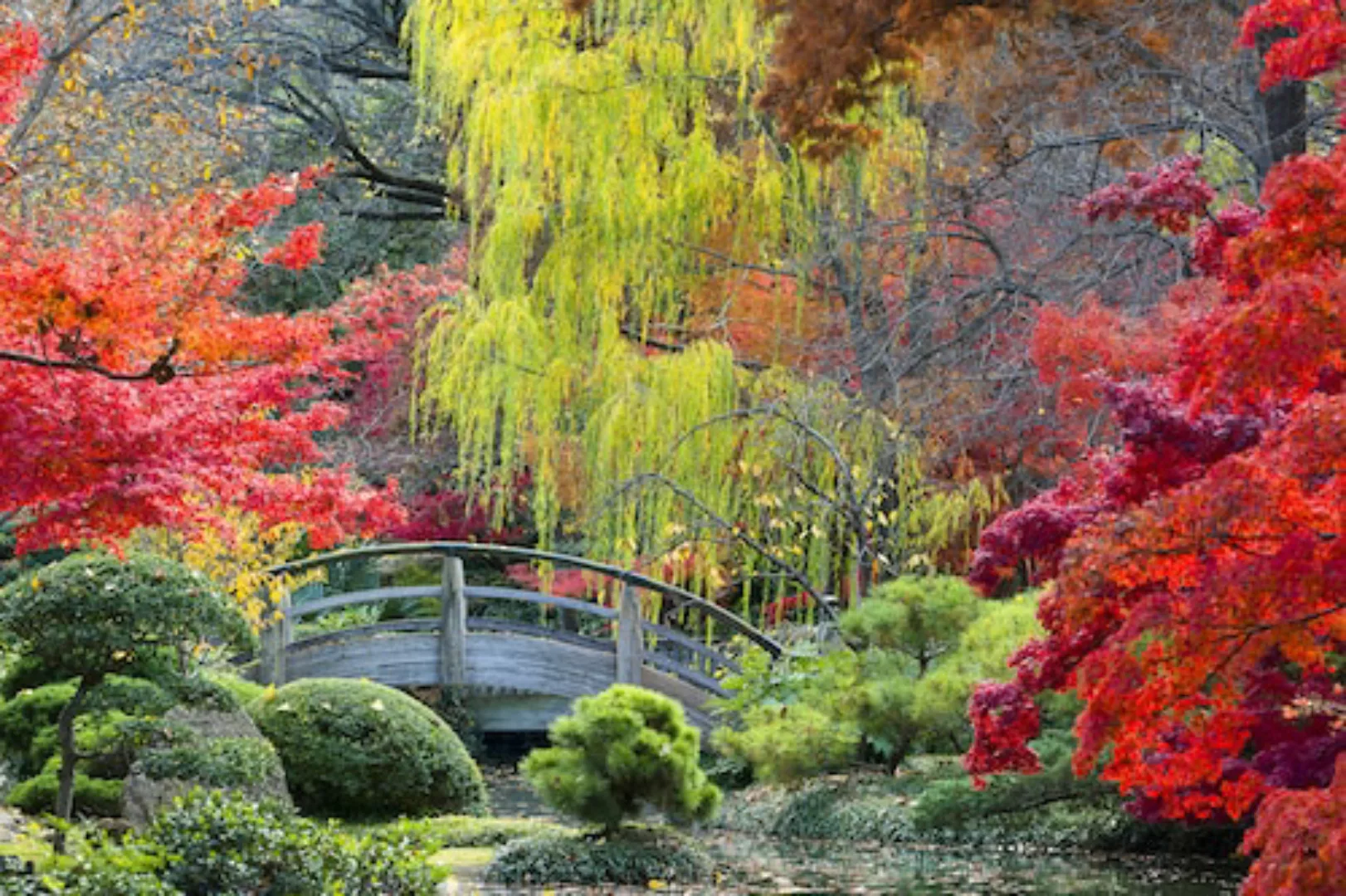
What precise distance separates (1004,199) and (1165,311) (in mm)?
3996

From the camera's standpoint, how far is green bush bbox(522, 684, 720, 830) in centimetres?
916

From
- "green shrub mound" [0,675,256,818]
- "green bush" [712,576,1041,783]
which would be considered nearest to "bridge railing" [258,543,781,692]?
"green bush" [712,576,1041,783]

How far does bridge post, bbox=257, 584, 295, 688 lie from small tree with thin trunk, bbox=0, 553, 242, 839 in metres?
5.97

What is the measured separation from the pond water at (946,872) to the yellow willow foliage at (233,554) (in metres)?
3.67

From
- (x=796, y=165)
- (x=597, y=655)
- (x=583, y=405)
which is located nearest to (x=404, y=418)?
(x=597, y=655)

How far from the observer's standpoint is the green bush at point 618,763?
916 centimetres

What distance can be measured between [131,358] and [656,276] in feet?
20.3

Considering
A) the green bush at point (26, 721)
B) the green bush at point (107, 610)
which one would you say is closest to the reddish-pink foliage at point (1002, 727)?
the green bush at point (107, 610)

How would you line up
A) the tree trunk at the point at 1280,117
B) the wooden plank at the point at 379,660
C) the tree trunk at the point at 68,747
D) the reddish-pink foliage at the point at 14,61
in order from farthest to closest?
the wooden plank at the point at 379,660 < the tree trunk at the point at 1280,117 < the tree trunk at the point at 68,747 < the reddish-pink foliage at the point at 14,61

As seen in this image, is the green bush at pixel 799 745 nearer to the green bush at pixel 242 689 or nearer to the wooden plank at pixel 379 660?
the green bush at pixel 242 689

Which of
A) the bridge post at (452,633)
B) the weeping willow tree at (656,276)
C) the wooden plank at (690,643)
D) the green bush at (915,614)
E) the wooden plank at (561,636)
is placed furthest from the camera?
the wooden plank at (561,636)

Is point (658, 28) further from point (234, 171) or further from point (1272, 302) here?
point (1272, 302)

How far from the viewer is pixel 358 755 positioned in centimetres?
1163

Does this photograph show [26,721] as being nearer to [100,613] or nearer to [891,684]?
[100,613]
